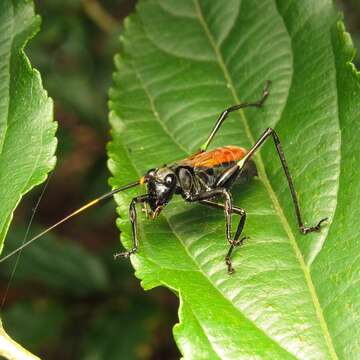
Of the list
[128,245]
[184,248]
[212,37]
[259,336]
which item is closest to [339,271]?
[259,336]

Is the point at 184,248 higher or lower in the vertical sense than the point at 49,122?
lower

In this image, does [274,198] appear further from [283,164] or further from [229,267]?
[229,267]

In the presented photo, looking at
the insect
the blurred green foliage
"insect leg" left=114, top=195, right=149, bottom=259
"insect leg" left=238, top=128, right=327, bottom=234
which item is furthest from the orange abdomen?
the blurred green foliage

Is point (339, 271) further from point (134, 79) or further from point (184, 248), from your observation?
point (134, 79)

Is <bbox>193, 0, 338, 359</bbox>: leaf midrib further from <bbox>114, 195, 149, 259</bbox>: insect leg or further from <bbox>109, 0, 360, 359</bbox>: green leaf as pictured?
<bbox>114, 195, 149, 259</bbox>: insect leg

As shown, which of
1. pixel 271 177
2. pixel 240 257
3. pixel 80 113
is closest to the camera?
pixel 240 257

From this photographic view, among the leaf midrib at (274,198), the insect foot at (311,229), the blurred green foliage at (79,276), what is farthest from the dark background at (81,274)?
the insect foot at (311,229)
